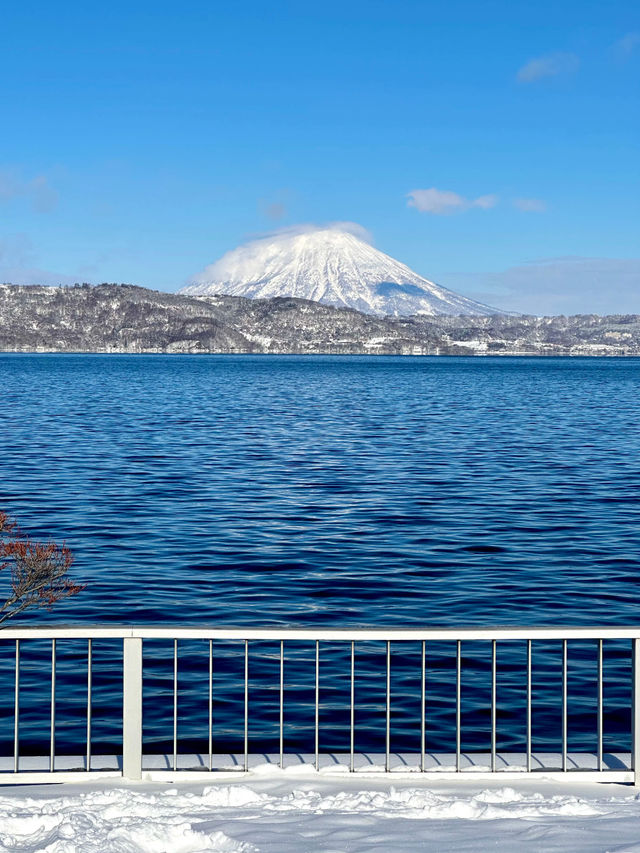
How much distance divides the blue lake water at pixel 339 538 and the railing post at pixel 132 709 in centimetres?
483

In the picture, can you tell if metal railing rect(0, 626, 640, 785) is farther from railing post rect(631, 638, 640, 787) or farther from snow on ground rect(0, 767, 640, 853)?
snow on ground rect(0, 767, 640, 853)

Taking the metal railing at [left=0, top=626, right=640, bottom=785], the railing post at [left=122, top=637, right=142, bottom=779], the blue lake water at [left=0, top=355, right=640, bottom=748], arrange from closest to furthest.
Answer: the metal railing at [left=0, top=626, right=640, bottom=785]
the railing post at [left=122, top=637, right=142, bottom=779]
the blue lake water at [left=0, top=355, right=640, bottom=748]

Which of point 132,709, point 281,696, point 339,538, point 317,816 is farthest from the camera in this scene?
point 339,538

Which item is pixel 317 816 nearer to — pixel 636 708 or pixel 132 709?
pixel 132 709

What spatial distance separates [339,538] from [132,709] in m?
18.6

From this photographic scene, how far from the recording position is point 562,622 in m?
18.5

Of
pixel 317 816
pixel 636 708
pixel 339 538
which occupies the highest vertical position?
pixel 636 708

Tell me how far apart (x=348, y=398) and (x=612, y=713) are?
99315mm

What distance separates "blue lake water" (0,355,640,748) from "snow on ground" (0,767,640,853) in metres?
5.16

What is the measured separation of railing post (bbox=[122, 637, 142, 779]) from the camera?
831cm

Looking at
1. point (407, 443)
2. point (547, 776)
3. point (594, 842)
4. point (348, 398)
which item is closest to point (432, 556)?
point (547, 776)

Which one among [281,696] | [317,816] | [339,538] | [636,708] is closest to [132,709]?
[281,696]

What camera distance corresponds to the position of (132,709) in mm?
8352

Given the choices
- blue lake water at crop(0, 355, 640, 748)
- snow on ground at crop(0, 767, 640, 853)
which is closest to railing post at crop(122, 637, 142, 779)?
snow on ground at crop(0, 767, 640, 853)
